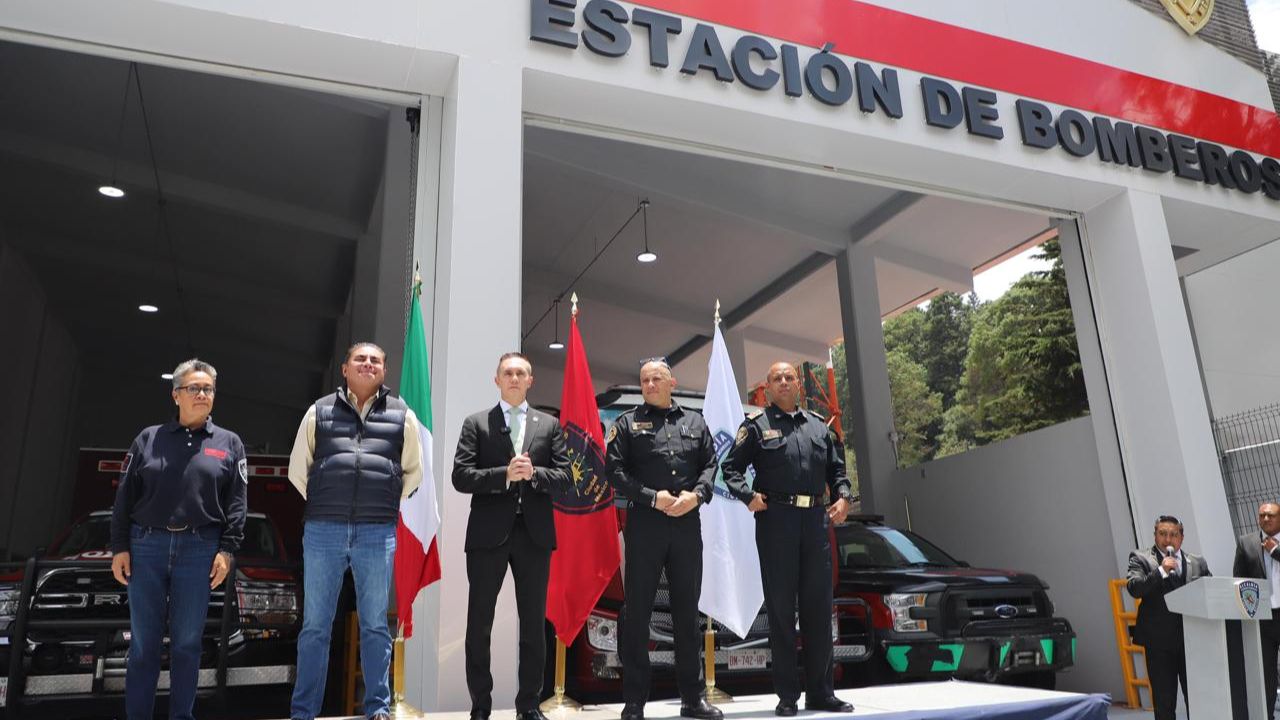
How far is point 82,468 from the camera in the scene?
934 centimetres

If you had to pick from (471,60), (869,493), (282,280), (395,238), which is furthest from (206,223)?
(869,493)

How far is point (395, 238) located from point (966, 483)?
7450 millimetres

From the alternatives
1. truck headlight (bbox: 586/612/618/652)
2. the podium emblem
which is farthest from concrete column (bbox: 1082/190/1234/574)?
truck headlight (bbox: 586/612/618/652)

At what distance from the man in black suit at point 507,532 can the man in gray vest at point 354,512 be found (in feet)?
1.17

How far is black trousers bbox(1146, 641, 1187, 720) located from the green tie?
14.9 feet

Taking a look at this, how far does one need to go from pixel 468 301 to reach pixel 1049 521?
7.10 metres

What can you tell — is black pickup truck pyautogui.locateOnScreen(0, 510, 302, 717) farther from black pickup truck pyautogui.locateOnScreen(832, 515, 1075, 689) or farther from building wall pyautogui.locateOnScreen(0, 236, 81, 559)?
building wall pyautogui.locateOnScreen(0, 236, 81, 559)

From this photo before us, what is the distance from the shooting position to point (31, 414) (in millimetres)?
16703

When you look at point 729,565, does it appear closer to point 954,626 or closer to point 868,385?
point 954,626

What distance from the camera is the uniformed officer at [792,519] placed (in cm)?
477

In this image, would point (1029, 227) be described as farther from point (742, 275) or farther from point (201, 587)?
point (201, 587)

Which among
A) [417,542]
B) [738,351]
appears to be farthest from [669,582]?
[738,351]

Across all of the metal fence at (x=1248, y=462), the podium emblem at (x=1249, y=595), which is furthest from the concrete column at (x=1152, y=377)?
the podium emblem at (x=1249, y=595)

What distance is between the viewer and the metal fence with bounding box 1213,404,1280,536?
8.41 m
